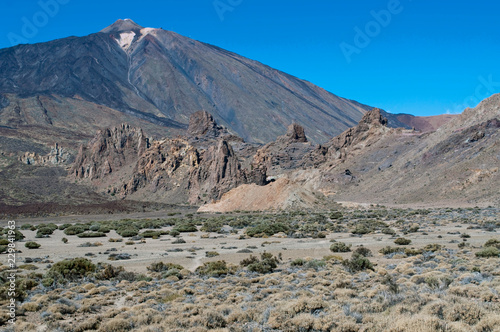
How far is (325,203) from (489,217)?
82.9 feet

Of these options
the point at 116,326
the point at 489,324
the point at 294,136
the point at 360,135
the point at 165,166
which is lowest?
the point at 116,326

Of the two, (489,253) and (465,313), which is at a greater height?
(465,313)

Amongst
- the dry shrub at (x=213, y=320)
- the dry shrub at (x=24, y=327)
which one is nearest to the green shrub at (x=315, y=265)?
the dry shrub at (x=213, y=320)

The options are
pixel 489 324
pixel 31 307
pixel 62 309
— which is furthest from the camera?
pixel 31 307

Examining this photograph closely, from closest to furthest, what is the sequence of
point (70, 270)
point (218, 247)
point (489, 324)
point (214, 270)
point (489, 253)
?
point (489, 324), point (70, 270), point (214, 270), point (489, 253), point (218, 247)

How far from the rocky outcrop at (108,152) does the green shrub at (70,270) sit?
322 feet

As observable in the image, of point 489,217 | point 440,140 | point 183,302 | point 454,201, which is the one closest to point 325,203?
point 454,201

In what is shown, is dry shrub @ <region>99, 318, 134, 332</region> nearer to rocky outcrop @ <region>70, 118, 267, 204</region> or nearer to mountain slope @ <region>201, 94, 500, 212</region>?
mountain slope @ <region>201, 94, 500, 212</region>

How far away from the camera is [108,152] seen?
11556 centimetres

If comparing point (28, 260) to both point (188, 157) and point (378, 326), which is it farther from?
point (188, 157)

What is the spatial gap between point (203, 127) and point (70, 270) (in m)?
116

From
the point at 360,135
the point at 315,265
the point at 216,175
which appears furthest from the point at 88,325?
the point at 360,135

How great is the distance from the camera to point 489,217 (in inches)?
1516

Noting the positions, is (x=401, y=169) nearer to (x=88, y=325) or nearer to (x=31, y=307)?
(x=31, y=307)
